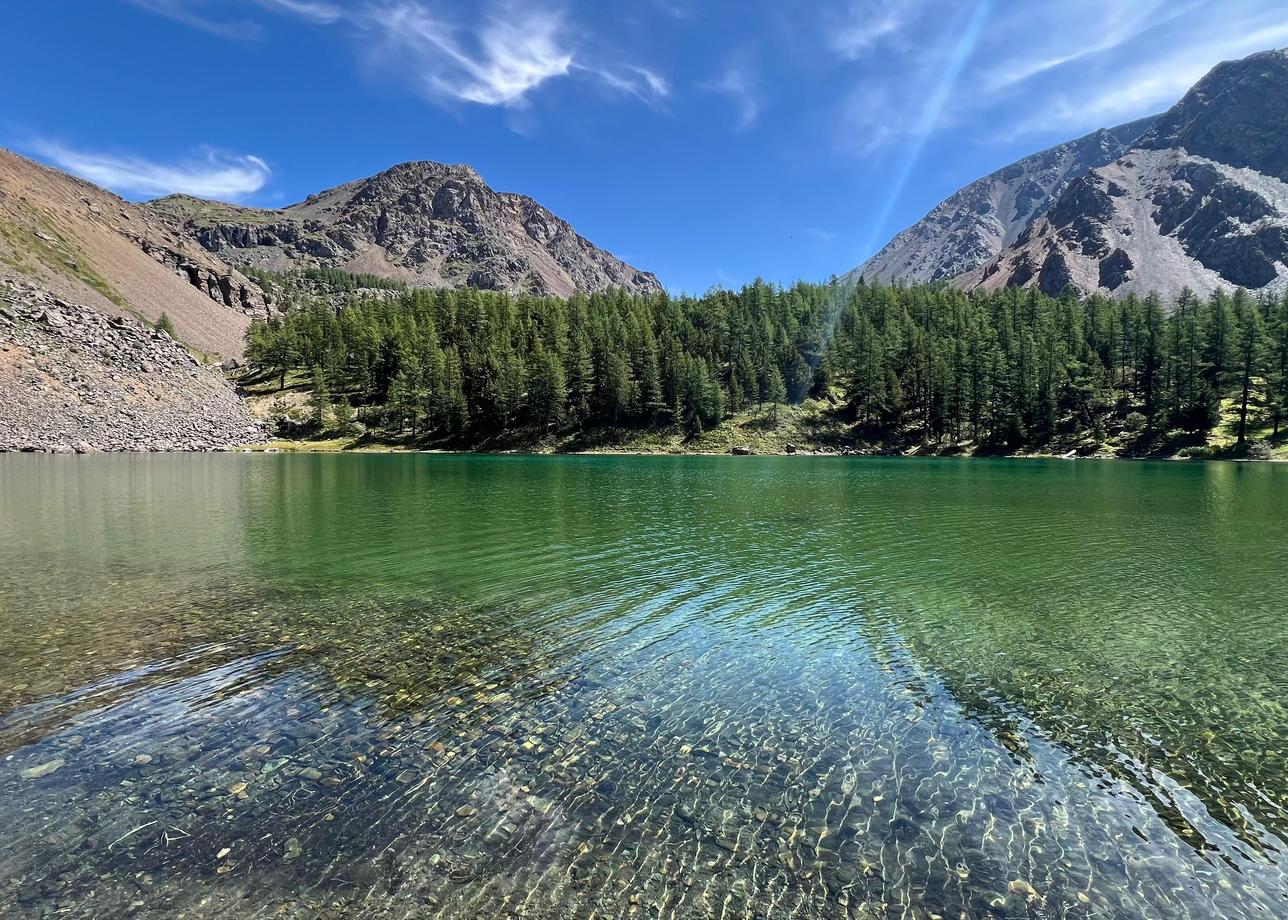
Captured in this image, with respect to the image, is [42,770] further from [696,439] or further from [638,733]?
[696,439]

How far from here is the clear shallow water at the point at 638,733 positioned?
797 cm

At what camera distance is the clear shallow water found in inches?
314

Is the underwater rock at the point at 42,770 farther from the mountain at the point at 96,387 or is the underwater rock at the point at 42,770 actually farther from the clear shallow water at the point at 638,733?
the mountain at the point at 96,387

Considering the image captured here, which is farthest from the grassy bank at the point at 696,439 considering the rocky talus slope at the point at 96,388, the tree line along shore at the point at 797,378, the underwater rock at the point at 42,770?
the underwater rock at the point at 42,770

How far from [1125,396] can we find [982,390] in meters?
29.5

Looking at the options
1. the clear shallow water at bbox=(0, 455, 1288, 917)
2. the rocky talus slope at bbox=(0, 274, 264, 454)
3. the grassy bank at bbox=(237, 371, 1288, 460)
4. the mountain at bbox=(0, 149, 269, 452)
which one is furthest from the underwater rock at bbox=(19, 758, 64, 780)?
the mountain at bbox=(0, 149, 269, 452)

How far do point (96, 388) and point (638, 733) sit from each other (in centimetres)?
13863

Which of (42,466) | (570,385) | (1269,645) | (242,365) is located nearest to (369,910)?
(1269,645)

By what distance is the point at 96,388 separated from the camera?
109250mm

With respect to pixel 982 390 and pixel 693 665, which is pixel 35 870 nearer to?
pixel 693 665

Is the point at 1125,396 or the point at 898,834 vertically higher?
the point at 1125,396

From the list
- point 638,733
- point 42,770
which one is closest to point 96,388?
point 42,770

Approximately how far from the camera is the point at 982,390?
12875 cm

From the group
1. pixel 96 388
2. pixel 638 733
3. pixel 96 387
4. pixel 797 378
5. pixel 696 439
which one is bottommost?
pixel 638 733
